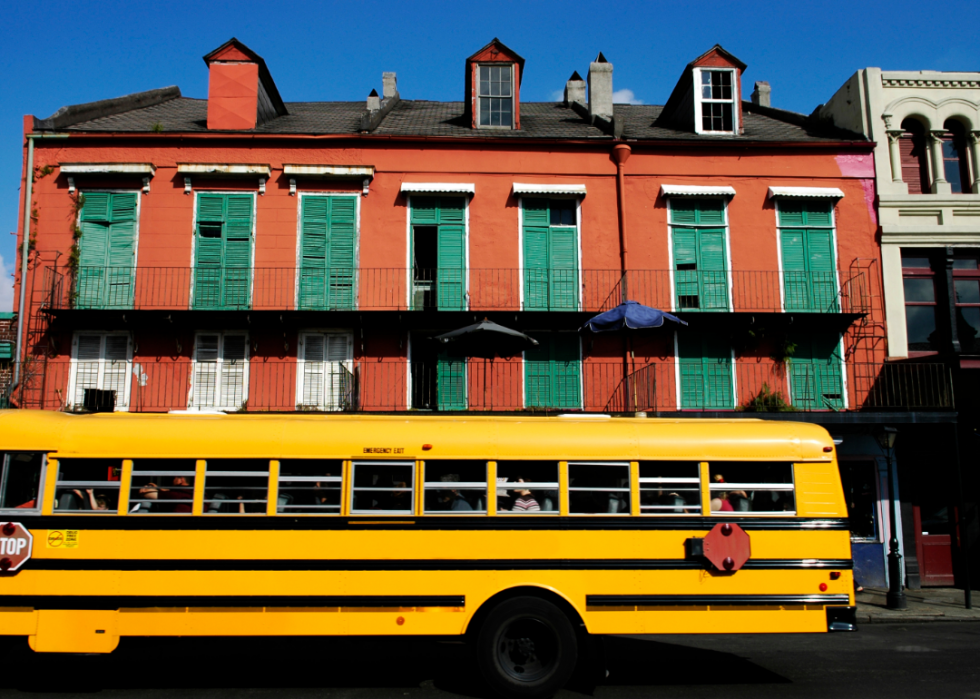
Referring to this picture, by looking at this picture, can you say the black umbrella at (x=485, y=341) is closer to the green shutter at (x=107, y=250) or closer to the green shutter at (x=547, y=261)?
the green shutter at (x=547, y=261)

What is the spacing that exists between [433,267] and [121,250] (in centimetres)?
730

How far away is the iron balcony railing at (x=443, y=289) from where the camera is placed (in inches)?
638

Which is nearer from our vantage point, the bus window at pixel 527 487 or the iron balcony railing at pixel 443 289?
the bus window at pixel 527 487

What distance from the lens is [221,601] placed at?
297 inches

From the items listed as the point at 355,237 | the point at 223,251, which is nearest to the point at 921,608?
the point at 355,237

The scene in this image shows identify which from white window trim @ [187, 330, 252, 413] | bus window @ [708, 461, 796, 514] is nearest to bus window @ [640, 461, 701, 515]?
bus window @ [708, 461, 796, 514]

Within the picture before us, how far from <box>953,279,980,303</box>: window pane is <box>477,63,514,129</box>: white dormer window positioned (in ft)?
39.0

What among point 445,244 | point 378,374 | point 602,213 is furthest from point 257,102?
point 602,213

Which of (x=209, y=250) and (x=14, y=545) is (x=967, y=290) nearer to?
(x=209, y=250)

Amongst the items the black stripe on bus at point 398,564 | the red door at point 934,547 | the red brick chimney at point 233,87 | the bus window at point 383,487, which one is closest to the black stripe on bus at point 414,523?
the bus window at point 383,487

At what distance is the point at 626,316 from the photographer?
46.2 feet

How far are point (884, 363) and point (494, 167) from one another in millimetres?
10423

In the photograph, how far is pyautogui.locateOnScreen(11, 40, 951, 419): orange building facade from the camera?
16.2 metres

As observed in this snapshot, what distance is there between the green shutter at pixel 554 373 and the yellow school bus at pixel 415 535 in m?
8.41
